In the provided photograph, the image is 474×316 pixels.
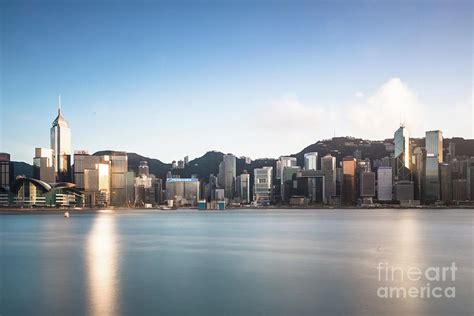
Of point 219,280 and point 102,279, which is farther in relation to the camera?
point 102,279

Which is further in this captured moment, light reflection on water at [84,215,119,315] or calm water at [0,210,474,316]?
light reflection on water at [84,215,119,315]

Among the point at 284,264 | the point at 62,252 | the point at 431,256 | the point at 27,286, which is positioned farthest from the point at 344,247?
the point at 27,286

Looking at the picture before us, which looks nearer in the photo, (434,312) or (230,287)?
(434,312)

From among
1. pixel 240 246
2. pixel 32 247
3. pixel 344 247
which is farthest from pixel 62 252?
pixel 344 247

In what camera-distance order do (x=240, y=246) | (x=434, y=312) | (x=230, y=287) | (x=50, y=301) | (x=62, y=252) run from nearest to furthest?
(x=434, y=312) → (x=50, y=301) → (x=230, y=287) → (x=62, y=252) → (x=240, y=246)

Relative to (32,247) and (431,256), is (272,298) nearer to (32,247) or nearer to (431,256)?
(431,256)

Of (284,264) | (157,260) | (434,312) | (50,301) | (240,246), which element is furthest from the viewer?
(240,246)

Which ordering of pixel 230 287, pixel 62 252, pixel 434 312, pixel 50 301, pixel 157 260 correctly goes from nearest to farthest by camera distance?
pixel 434 312 → pixel 50 301 → pixel 230 287 → pixel 157 260 → pixel 62 252

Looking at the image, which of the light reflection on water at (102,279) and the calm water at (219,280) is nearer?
the calm water at (219,280)

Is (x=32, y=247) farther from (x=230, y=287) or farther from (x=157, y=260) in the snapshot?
(x=230, y=287)
